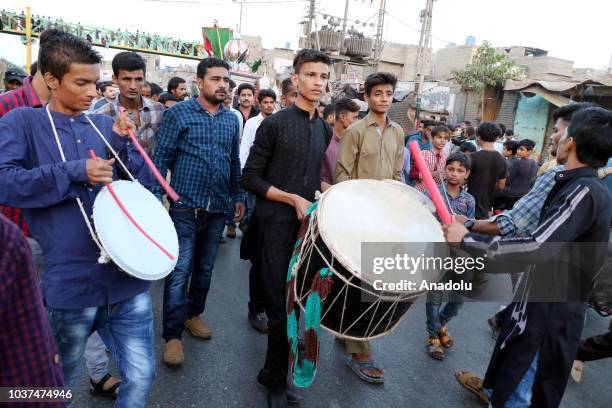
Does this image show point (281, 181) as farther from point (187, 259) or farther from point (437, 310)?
point (437, 310)

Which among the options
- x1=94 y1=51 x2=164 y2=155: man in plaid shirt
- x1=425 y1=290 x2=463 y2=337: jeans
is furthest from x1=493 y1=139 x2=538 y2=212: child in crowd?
x1=94 y1=51 x2=164 y2=155: man in plaid shirt

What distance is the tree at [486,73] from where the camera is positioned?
17422 millimetres

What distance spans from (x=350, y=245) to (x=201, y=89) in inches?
68.2

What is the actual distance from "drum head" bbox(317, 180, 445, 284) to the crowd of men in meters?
0.22

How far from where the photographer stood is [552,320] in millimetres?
1896

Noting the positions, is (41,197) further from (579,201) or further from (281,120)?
(579,201)

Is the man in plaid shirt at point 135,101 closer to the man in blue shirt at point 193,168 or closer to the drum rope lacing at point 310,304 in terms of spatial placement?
the man in blue shirt at point 193,168

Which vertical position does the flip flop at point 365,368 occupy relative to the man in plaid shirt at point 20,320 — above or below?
below

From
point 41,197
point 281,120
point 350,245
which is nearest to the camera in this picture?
point 41,197

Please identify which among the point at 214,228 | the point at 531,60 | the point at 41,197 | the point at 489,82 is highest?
the point at 531,60

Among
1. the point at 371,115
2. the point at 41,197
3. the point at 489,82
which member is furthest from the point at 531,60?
the point at 41,197

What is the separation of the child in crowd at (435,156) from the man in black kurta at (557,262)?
278 cm

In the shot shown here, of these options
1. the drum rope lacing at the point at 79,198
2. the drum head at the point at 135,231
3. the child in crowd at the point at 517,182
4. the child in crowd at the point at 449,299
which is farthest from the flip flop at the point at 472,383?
the child in crowd at the point at 517,182

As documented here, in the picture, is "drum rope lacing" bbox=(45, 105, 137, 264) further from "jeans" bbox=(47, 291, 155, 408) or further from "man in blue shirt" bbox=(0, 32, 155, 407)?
"jeans" bbox=(47, 291, 155, 408)
